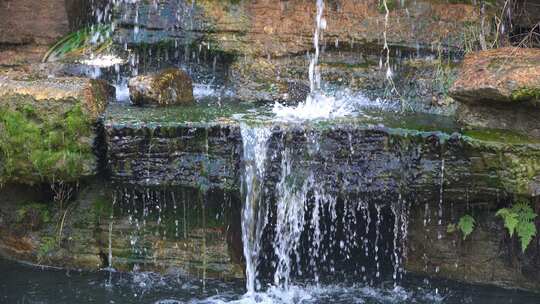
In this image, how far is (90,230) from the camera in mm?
5688

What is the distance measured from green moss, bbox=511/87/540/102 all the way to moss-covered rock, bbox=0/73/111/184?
287 cm

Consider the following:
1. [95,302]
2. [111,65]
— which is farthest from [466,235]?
[111,65]

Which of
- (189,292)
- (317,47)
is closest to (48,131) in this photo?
(189,292)

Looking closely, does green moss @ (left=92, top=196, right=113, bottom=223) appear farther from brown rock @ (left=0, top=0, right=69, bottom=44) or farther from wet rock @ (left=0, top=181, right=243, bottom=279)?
brown rock @ (left=0, top=0, right=69, bottom=44)

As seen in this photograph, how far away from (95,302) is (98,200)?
0.83 m

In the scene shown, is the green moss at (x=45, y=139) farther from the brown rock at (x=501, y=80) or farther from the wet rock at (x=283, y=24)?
the brown rock at (x=501, y=80)

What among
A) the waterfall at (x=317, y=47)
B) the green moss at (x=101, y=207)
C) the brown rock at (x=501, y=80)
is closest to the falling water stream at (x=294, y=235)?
the green moss at (x=101, y=207)

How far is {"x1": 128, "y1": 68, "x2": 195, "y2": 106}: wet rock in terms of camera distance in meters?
5.74

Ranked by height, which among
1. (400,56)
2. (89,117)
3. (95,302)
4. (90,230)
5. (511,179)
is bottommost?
(95,302)

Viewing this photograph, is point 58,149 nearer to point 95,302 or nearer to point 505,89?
point 95,302

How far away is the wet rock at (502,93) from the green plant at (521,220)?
1.74 feet

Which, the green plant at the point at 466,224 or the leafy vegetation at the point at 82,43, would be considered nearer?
the green plant at the point at 466,224

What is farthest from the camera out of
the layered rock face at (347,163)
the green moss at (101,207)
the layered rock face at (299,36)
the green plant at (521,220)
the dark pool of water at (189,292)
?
the layered rock face at (299,36)

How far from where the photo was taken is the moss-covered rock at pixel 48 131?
17.3 ft
